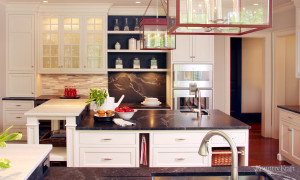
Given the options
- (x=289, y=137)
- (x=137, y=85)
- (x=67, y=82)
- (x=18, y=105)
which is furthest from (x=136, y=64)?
(x=289, y=137)

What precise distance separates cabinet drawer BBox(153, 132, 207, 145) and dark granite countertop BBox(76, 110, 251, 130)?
96 millimetres

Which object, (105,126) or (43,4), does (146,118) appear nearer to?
(105,126)

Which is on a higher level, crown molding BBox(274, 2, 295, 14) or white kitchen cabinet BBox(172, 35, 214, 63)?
crown molding BBox(274, 2, 295, 14)

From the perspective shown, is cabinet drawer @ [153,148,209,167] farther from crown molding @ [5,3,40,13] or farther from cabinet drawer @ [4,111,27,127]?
crown molding @ [5,3,40,13]

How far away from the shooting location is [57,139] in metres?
4.05

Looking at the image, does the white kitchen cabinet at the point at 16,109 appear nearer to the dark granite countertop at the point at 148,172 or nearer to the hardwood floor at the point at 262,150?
the hardwood floor at the point at 262,150

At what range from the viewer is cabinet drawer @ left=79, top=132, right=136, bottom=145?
364 centimetres

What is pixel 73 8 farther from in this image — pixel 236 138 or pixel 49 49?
pixel 236 138

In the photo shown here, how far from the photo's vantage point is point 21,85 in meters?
6.38

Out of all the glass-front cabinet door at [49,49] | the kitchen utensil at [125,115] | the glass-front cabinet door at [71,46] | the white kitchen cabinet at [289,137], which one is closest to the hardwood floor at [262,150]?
the white kitchen cabinet at [289,137]

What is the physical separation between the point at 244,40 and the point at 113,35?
434 cm

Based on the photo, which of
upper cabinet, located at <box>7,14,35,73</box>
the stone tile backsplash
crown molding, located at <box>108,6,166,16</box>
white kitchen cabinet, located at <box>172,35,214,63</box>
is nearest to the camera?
white kitchen cabinet, located at <box>172,35,214,63</box>

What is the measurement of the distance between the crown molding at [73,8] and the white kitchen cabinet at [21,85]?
127 centimetres

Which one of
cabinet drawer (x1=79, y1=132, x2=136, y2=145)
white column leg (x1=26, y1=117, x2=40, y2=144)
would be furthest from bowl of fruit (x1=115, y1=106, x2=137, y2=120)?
white column leg (x1=26, y1=117, x2=40, y2=144)
